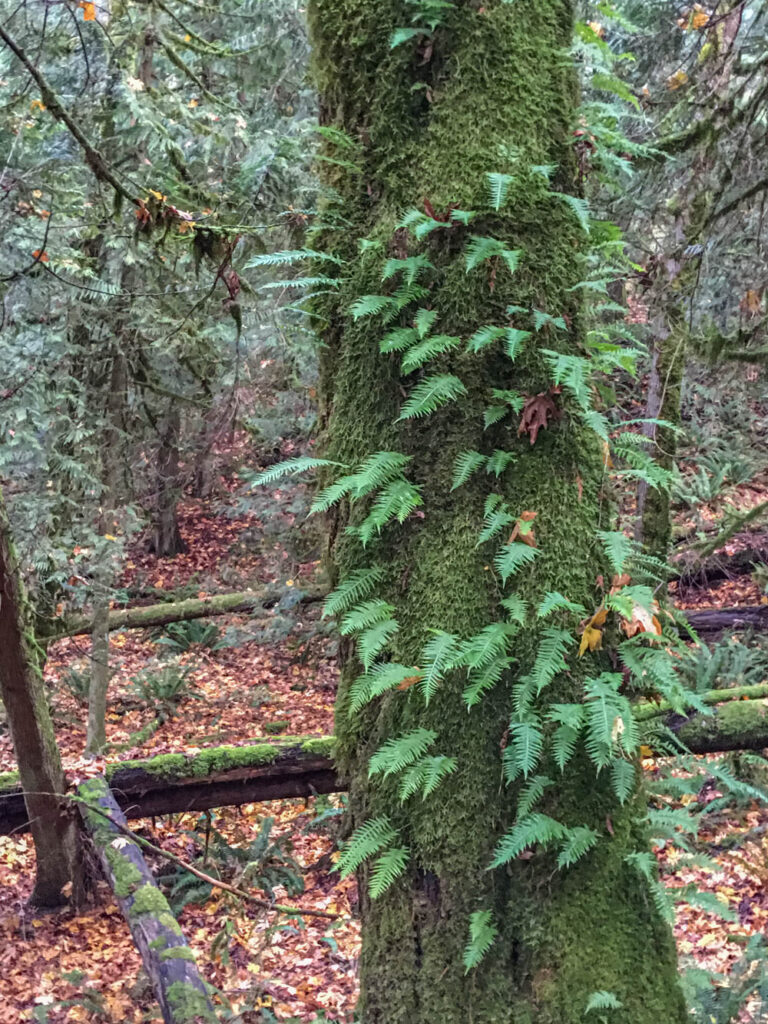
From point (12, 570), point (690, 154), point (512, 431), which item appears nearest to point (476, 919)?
point (512, 431)

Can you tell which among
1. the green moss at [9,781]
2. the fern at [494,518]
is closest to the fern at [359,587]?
the fern at [494,518]

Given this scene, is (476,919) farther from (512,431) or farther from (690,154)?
(690,154)

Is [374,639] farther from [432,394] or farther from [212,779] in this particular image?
[212,779]

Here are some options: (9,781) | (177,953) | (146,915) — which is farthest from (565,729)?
(9,781)

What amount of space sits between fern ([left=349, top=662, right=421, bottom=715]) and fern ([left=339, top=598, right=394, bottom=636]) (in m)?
0.13

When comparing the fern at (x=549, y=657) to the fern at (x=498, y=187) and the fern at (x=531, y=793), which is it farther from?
the fern at (x=498, y=187)

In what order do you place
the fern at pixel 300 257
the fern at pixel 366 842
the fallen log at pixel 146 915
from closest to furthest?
1. the fern at pixel 366 842
2. the fern at pixel 300 257
3. the fallen log at pixel 146 915

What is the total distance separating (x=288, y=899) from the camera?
24.5 ft

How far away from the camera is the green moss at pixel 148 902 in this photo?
17.7ft

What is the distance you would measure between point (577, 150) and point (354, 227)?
Answer: 712 millimetres

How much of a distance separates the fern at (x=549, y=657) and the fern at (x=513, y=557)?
0.20 metres

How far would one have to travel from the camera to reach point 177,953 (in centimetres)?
496

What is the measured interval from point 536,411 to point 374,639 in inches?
32.0

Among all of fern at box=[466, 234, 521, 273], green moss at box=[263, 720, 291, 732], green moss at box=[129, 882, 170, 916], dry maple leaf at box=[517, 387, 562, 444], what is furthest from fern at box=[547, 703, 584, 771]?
green moss at box=[263, 720, 291, 732]
